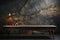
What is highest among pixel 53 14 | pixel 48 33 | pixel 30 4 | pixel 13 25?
pixel 30 4

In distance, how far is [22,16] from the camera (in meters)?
8.04

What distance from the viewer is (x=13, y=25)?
7555mm

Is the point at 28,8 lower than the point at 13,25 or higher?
higher

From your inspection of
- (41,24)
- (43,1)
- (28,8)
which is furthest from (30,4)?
(41,24)

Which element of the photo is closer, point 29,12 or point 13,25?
point 13,25

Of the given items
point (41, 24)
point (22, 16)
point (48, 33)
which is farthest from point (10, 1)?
point (48, 33)

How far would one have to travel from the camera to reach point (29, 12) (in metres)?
8.04

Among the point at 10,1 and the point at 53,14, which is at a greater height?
the point at 10,1

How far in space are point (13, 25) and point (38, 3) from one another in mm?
1838

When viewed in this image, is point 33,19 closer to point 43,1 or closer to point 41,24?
point 41,24

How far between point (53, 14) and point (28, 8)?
1419 mm

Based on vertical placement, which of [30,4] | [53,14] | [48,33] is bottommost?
[48,33]

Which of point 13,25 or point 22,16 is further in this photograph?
point 22,16

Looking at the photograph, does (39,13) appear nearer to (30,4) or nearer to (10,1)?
(30,4)
